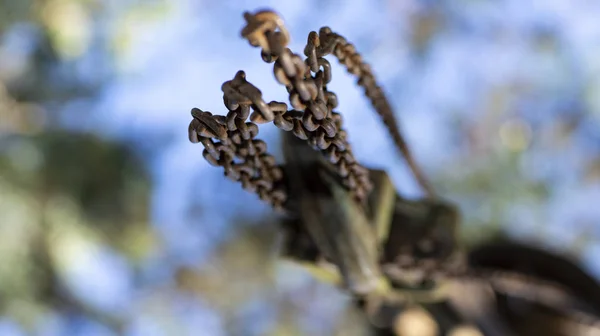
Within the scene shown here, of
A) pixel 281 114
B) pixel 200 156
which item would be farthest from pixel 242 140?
pixel 200 156

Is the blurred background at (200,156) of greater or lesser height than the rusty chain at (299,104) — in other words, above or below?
above

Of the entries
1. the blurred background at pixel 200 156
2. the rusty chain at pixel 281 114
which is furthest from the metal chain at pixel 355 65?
the blurred background at pixel 200 156

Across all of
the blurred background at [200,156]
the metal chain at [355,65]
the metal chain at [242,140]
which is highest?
the blurred background at [200,156]

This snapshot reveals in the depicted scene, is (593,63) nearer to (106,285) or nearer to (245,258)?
(245,258)

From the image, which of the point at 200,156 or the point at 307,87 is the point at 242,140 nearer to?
the point at 307,87

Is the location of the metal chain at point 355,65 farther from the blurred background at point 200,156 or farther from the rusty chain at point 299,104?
the blurred background at point 200,156

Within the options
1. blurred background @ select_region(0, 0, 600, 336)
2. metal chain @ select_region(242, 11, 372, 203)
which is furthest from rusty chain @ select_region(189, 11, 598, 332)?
blurred background @ select_region(0, 0, 600, 336)
